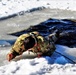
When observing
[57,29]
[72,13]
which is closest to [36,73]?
[57,29]

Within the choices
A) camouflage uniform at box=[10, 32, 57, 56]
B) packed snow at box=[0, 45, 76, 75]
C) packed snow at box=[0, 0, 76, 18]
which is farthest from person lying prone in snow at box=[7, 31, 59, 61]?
packed snow at box=[0, 0, 76, 18]

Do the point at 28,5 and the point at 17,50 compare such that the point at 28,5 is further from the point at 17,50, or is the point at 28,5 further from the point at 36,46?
the point at 36,46

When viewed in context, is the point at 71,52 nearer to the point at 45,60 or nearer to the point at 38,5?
the point at 45,60

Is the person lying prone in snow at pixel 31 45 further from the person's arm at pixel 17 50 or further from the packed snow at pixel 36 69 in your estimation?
the packed snow at pixel 36 69

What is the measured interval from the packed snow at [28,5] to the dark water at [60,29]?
7.58 ft

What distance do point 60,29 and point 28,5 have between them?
16.8 feet

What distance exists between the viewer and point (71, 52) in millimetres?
7461

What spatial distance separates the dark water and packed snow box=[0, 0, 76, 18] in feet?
7.58

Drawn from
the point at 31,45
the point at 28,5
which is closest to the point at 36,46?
the point at 31,45

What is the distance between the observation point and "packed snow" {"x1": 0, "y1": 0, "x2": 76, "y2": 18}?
12.9 meters

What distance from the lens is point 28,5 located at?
46.6 feet

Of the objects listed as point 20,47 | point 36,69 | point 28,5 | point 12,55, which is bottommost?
point 28,5

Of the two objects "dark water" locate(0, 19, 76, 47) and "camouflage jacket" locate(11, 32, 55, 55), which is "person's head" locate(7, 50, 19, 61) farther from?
"dark water" locate(0, 19, 76, 47)

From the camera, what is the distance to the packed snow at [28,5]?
42.4ft
